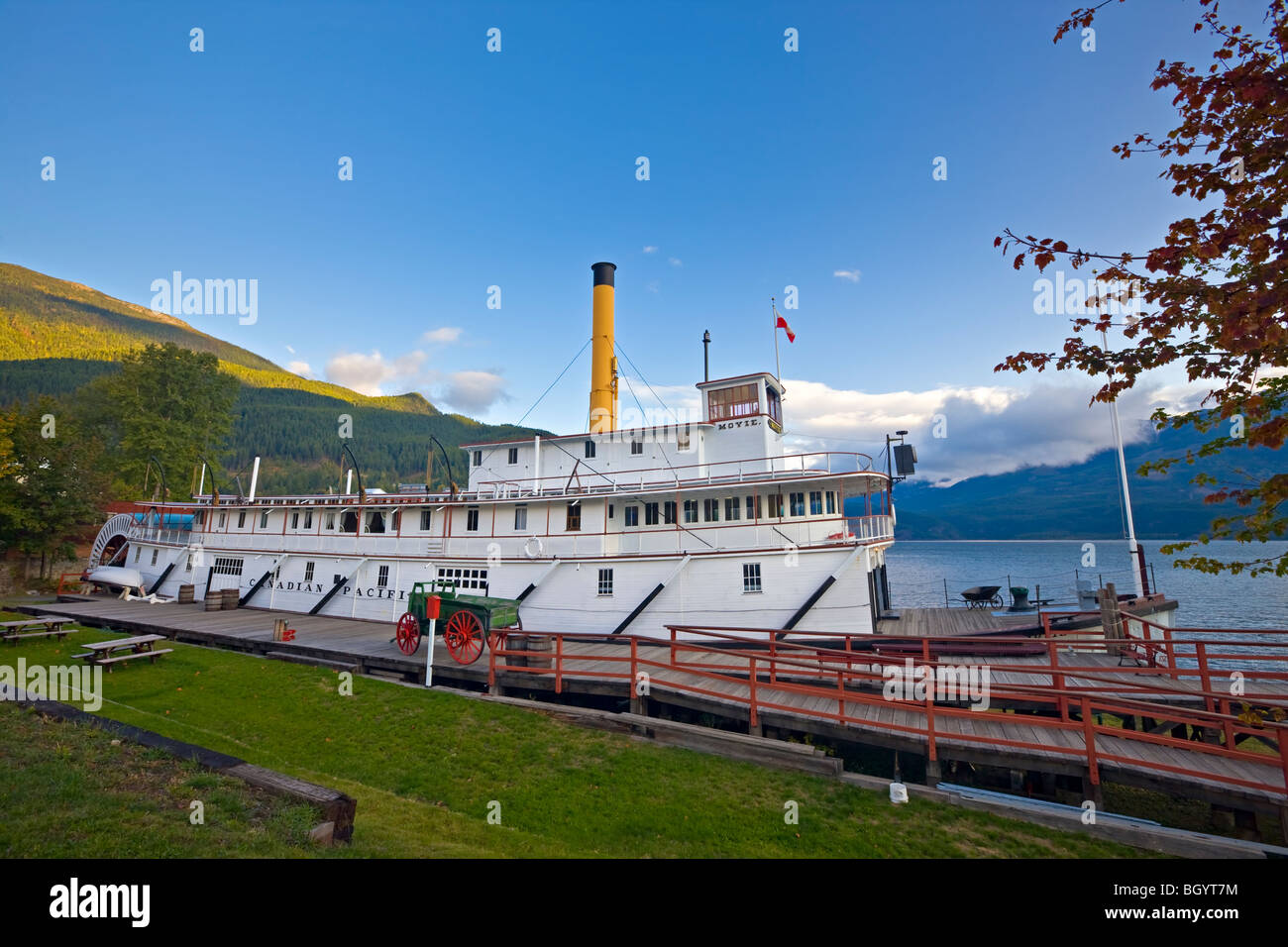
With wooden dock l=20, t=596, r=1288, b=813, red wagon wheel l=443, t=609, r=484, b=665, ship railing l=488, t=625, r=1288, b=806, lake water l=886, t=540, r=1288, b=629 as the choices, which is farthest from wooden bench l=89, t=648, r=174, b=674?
lake water l=886, t=540, r=1288, b=629

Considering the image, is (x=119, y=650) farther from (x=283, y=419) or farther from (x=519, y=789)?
(x=283, y=419)

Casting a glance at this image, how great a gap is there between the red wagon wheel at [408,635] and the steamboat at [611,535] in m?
1.18

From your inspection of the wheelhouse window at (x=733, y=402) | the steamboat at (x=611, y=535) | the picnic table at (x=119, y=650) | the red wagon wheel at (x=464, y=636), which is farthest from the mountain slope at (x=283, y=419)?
the red wagon wheel at (x=464, y=636)

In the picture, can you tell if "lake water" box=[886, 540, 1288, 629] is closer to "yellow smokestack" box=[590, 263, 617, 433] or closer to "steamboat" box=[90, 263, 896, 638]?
"steamboat" box=[90, 263, 896, 638]

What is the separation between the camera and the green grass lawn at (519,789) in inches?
276

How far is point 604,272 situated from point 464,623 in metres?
17.3

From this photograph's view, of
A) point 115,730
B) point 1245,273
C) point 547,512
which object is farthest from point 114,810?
point 547,512

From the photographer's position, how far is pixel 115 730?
280 inches

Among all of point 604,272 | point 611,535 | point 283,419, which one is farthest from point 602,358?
point 283,419

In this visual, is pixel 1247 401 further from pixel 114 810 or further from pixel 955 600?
pixel 955 600

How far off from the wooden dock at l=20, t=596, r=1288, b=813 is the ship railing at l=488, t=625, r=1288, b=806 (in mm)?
36

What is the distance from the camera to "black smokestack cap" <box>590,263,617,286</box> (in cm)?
2583
